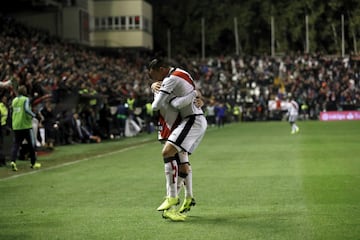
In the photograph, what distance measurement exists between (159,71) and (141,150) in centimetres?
1681

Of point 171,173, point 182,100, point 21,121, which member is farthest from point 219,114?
point 182,100

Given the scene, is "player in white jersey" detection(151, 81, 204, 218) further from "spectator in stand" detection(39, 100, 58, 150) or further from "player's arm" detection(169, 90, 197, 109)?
"spectator in stand" detection(39, 100, 58, 150)

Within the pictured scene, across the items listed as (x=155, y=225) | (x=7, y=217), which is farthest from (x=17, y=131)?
(x=155, y=225)

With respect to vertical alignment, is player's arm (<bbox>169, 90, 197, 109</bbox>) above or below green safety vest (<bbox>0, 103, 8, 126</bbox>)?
above

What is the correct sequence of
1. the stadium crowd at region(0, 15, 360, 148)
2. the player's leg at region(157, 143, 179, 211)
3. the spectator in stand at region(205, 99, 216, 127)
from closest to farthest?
the player's leg at region(157, 143, 179, 211), the stadium crowd at region(0, 15, 360, 148), the spectator in stand at region(205, 99, 216, 127)

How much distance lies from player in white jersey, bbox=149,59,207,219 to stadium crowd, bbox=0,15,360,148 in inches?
480

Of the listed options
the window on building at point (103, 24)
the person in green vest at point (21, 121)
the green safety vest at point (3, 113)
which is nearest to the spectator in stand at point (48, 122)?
the green safety vest at point (3, 113)

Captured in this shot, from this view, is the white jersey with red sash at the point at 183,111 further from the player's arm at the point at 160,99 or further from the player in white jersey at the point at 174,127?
the player in white jersey at the point at 174,127

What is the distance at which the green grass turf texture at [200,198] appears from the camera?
976 centimetres

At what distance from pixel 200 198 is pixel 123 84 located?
36.3 m

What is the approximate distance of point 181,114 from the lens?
36.3ft

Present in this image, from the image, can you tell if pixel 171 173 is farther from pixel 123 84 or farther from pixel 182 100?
pixel 123 84

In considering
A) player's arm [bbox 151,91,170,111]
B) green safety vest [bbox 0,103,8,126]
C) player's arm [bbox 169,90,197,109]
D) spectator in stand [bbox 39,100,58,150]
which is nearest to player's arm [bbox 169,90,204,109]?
player's arm [bbox 169,90,197,109]

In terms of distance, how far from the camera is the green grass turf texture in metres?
9.76
